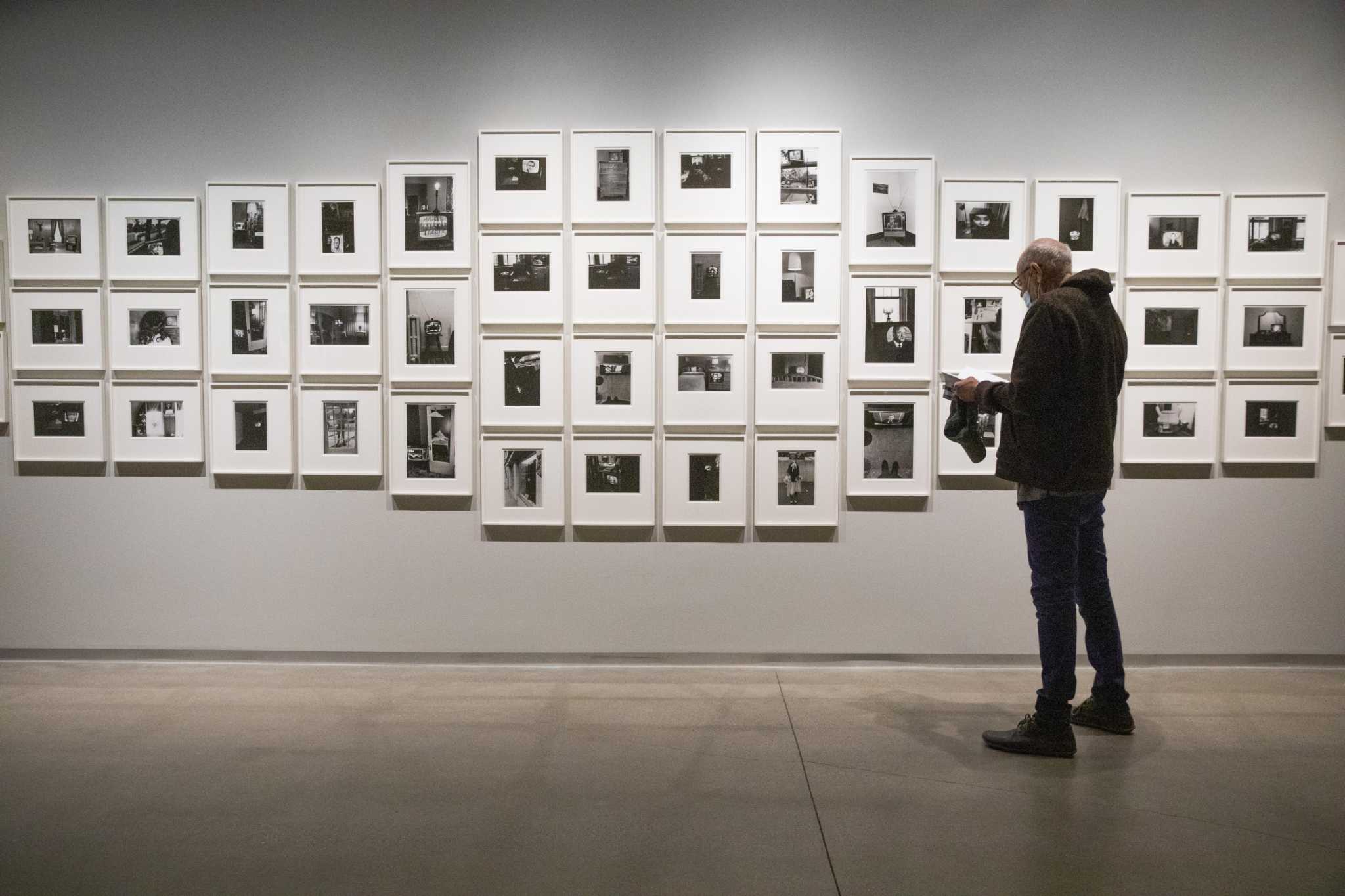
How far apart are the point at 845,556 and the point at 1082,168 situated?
225 cm

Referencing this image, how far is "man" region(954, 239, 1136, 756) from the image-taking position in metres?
2.84

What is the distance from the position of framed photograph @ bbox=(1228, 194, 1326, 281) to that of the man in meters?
1.49

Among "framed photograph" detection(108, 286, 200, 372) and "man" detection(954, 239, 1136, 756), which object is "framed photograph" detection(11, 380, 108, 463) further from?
"man" detection(954, 239, 1136, 756)

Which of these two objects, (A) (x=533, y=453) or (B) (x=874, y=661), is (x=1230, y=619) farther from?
(A) (x=533, y=453)

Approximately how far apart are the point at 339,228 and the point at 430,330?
68 centimetres

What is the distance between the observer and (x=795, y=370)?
3916 mm

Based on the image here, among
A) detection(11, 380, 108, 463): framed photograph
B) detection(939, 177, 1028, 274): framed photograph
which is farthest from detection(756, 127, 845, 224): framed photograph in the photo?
detection(11, 380, 108, 463): framed photograph

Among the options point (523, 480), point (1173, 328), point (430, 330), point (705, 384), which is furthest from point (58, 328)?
point (1173, 328)

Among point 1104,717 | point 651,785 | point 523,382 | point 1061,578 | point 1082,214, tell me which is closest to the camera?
point 651,785

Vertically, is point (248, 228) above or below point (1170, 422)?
above

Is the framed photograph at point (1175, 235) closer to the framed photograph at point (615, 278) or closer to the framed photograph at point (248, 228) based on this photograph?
the framed photograph at point (615, 278)

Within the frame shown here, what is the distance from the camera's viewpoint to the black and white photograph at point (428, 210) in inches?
154

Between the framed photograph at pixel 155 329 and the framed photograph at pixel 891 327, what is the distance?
332cm

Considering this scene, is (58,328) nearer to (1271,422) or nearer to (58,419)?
(58,419)
